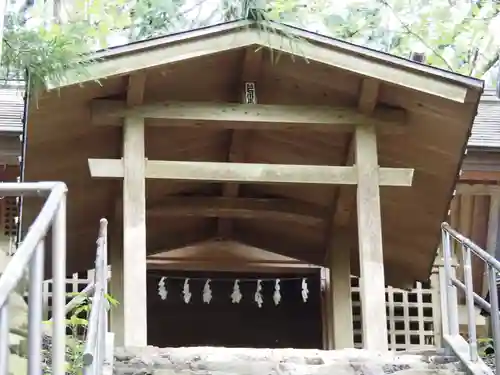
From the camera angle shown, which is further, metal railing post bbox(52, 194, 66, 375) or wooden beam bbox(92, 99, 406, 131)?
wooden beam bbox(92, 99, 406, 131)

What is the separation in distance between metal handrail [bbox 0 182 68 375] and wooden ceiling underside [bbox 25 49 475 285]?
3.96 metres

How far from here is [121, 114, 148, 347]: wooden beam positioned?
Result: 245 inches

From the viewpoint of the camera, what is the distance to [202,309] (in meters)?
11.3

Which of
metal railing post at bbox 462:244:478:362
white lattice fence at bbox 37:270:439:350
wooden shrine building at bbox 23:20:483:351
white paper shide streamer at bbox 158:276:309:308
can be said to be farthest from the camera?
white paper shide streamer at bbox 158:276:309:308

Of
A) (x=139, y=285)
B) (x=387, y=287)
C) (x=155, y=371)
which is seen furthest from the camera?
(x=387, y=287)

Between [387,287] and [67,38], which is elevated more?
[67,38]

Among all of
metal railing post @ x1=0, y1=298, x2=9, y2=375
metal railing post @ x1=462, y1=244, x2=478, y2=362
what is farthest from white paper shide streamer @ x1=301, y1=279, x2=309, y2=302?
metal railing post @ x1=0, y1=298, x2=9, y2=375

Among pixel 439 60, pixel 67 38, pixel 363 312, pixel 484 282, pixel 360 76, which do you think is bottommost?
pixel 363 312

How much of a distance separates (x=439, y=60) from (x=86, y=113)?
31.0 ft

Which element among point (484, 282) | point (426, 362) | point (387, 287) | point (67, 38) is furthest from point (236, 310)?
point (67, 38)

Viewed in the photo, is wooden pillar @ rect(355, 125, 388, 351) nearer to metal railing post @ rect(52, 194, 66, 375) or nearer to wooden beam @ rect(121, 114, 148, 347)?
wooden beam @ rect(121, 114, 148, 347)

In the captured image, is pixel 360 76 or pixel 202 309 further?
pixel 202 309

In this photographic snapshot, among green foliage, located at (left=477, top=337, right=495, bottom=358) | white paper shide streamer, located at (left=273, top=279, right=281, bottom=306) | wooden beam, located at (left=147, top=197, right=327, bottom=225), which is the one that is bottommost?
green foliage, located at (left=477, top=337, right=495, bottom=358)

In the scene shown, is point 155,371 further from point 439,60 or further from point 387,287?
point 439,60
